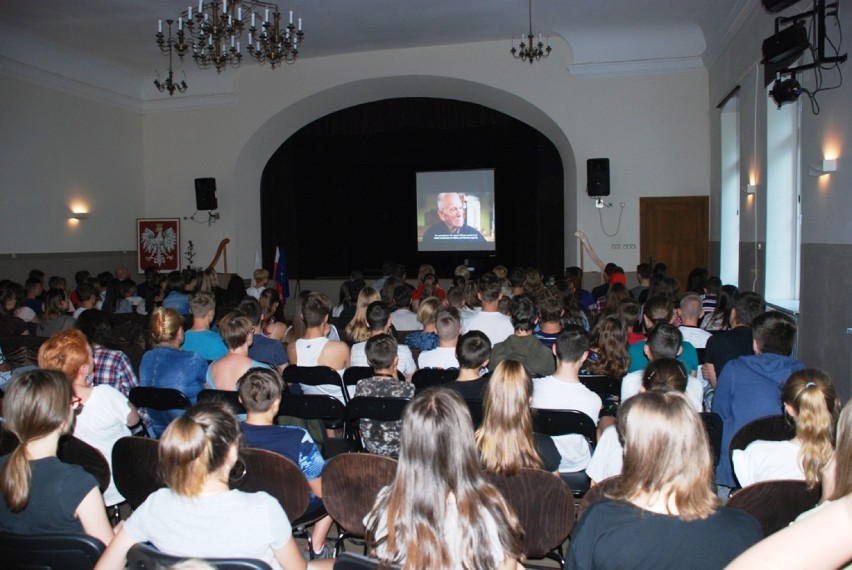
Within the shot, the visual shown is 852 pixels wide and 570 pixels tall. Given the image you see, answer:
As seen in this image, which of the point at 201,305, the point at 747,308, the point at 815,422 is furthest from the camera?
the point at 201,305

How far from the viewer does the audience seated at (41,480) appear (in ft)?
7.29

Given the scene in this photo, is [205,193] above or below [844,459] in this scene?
above

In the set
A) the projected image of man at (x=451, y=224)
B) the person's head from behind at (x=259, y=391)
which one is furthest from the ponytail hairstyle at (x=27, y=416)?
the projected image of man at (x=451, y=224)

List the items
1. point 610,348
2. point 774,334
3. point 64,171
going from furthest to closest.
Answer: point 64,171 < point 610,348 < point 774,334

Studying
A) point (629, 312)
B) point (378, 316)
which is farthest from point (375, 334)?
point (629, 312)

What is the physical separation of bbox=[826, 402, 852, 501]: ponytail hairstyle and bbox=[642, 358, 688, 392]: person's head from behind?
172 centimetres

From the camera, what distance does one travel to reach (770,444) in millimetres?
2668

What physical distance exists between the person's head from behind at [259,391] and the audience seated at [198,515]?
0.80 metres

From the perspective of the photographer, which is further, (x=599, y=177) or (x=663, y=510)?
(x=599, y=177)

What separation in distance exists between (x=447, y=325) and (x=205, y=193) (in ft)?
28.4

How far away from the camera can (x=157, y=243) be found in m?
12.4

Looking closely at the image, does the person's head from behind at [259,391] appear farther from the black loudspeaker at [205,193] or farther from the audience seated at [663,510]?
the black loudspeaker at [205,193]

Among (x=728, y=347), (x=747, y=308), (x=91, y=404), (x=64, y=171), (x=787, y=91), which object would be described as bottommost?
(x=91, y=404)

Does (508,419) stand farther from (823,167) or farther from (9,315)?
(9,315)
